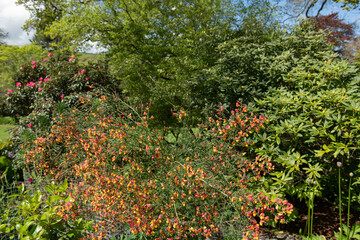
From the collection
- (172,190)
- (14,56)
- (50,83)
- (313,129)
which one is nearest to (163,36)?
(50,83)

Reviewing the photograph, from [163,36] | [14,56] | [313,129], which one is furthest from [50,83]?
[14,56]

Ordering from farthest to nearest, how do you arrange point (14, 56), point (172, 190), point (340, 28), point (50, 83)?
1. point (14, 56)
2. point (340, 28)
3. point (50, 83)
4. point (172, 190)

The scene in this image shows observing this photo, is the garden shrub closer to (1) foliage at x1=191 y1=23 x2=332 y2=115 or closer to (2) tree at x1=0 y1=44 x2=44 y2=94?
(1) foliage at x1=191 y1=23 x2=332 y2=115

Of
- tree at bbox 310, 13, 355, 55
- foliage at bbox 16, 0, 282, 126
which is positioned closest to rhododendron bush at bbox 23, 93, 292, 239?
foliage at bbox 16, 0, 282, 126

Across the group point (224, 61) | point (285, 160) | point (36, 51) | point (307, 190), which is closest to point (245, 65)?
point (224, 61)

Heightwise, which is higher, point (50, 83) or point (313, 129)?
point (50, 83)

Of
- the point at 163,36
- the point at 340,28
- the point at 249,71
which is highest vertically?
the point at 340,28

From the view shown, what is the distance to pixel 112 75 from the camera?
5754 mm

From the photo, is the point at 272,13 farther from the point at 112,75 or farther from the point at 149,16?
the point at 112,75

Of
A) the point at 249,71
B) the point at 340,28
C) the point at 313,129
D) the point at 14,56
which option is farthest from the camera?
the point at 14,56

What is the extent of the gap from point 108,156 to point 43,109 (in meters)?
3.22

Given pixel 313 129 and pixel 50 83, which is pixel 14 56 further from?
pixel 313 129

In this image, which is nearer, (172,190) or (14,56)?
(172,190)

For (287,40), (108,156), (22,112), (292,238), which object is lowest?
(292,238)
